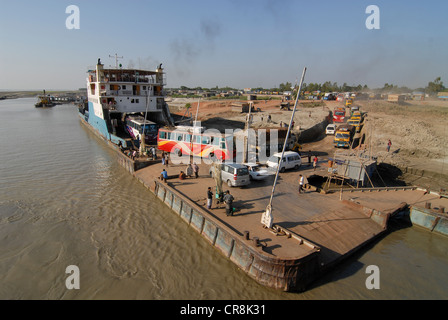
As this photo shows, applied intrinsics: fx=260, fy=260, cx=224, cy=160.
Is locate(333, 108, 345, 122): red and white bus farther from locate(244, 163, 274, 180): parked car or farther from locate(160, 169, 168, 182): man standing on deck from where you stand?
locate(160, 169, 168, 182): man standing on deck

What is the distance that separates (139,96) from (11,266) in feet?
85.0

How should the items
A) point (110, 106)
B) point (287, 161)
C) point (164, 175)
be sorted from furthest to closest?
point (110, 106)
point (287, 161)
point (164, 175)

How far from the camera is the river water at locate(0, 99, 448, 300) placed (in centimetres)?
953

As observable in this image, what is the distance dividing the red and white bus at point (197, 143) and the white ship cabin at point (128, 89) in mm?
11196

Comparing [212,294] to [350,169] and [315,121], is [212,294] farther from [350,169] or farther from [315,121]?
[315,121]

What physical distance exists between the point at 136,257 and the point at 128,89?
87.8 ft

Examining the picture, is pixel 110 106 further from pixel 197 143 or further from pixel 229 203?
pixel 229 203

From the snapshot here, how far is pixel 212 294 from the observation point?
934 centimetres

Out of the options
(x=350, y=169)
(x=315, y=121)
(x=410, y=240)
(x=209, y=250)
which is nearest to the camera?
(x=209, y=250)

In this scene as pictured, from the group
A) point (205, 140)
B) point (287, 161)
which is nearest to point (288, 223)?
point (287, 161)

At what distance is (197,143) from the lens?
21328mm

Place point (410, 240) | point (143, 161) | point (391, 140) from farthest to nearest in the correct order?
point (391, 140), point (143, 161), point (410, 240)
